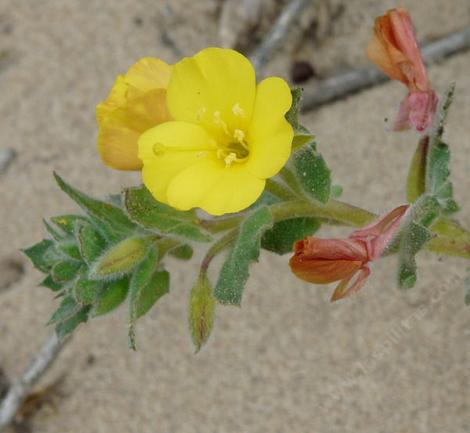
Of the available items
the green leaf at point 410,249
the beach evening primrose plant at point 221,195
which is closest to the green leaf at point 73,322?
the beach evening primrose plant at point 221,195

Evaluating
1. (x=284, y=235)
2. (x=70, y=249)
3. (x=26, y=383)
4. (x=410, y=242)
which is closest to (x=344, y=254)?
(x=410, y=242)

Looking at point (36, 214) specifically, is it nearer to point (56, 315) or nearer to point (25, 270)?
point (25, 270)

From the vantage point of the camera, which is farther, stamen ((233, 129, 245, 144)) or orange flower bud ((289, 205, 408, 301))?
A: stamen ((233, 129, 245, 144))

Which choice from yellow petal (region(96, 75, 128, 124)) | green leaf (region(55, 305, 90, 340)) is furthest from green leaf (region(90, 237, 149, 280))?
yellow petal (region(96, 75, 128, 124))

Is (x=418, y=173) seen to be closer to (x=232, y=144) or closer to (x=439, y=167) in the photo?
(x=439, y=167)

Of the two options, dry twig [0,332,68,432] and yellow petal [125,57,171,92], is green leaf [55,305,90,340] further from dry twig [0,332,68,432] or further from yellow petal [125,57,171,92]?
dry twig [0,332,68,432]
